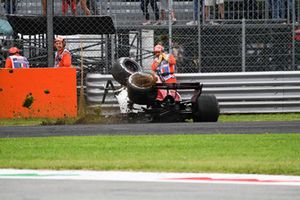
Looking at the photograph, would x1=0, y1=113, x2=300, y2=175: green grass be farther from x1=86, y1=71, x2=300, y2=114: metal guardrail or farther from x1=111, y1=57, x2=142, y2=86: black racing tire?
x1=86, y1=71, x2=300, y2=114: metal guardrail

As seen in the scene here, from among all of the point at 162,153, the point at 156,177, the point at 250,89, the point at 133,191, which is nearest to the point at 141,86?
the point at 250,89

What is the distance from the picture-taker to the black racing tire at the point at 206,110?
1633 cm

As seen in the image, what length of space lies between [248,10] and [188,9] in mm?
1557

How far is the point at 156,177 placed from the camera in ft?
28.1

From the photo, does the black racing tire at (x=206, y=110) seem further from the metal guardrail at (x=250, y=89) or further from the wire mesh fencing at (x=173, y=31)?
the wire mesh fencing at (x=173, y=31)

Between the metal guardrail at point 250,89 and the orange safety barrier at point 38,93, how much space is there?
22.5 inches

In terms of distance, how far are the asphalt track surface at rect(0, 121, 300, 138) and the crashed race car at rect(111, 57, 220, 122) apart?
79cm

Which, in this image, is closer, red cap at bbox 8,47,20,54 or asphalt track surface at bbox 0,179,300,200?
asphalt track surface at bbox 0,179,300,200

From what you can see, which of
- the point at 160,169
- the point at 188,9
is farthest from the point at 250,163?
the point at 188,9

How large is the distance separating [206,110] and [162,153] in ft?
18.1

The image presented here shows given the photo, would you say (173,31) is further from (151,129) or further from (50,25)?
(151,129)

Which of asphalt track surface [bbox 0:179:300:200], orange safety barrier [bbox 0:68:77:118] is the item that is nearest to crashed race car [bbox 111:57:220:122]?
orange safety barrier [bbox 0:68:77:118]

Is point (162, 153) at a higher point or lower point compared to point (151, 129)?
higher

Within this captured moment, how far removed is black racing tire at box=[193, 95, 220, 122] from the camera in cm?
1633
